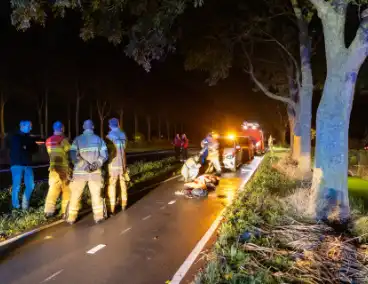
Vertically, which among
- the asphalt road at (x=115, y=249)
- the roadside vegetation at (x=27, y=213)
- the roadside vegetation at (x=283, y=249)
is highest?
the roadside vegetation at (x=27, y=213)

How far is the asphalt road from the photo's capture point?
523 cm

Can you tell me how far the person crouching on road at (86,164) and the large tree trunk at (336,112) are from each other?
428 centimetres

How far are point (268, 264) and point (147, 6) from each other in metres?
7.11

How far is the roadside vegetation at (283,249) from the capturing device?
15.8 feet

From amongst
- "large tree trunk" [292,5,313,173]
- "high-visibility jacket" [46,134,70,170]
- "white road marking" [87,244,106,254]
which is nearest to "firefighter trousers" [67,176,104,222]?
"high-visibility jacket" [46,134,70,170]

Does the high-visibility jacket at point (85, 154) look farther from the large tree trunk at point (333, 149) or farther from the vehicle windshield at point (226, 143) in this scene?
the vehicle windshield at point (226, 143)

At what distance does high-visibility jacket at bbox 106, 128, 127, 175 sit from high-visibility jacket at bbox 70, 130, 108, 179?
1.10m

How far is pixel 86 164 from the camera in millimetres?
7578

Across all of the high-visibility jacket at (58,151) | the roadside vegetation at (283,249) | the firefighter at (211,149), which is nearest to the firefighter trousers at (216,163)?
the firefighter at (211,149)

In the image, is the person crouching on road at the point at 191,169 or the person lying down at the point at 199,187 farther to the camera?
the person crouching on road at the point at 191,169

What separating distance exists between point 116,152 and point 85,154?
1.29 metres

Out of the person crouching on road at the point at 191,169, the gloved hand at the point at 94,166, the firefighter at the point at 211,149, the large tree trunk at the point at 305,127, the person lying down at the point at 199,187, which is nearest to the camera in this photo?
the gloved hand at the point at 94,166

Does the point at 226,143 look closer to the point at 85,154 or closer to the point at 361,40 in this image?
the point at 361,40

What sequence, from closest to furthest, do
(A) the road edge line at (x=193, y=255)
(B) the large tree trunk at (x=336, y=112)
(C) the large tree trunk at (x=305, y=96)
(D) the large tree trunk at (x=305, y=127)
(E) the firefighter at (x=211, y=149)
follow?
(A) the road edge line at (x=193, y=255), (B) the large tree trunk at (x=336, y=112), (C) the large tree trunk at (x=305, y=96), (E) the firefighter at (x=211, y=149), (D) the large tree trunk at (x=305, y=127)
